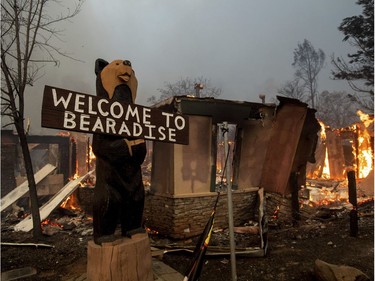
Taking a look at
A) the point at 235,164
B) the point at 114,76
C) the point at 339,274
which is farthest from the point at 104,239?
the point at 235,164

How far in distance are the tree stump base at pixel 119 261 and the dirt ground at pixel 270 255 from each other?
7.06 feet

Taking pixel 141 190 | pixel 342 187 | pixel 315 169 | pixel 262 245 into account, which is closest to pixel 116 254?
pixel 141 190

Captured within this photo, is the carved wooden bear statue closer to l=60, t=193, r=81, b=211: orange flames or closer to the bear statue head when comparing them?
the bear statue head

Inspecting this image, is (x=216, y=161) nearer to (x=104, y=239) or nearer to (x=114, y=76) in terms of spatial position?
(x=114, y=76)

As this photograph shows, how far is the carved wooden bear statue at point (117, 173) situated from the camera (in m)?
3.65

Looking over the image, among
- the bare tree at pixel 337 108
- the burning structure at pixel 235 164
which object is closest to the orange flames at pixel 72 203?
the burning structure at pixel 235 164

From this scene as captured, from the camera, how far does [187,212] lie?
8195 millimetres

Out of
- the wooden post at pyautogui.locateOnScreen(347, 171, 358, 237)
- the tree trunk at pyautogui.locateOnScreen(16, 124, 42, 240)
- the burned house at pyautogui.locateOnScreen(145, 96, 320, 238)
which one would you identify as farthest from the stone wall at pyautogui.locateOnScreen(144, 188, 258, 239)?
the tree trunk at pyautogui.locateOnScreen(16, 124, 42, 240)

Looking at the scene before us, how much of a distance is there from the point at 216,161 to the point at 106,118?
590 cm

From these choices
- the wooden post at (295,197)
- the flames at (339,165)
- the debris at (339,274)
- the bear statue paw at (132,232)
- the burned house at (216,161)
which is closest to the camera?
the bear statue paw at (132,232)

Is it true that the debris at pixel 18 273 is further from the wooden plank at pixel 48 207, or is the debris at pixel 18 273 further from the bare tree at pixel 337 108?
the bare tree at pixel 337 108

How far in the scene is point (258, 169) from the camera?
31.6 ft

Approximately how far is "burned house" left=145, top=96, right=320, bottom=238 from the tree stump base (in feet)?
14.5

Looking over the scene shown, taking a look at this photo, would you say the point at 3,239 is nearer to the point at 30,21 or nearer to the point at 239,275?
the point at 30,21
